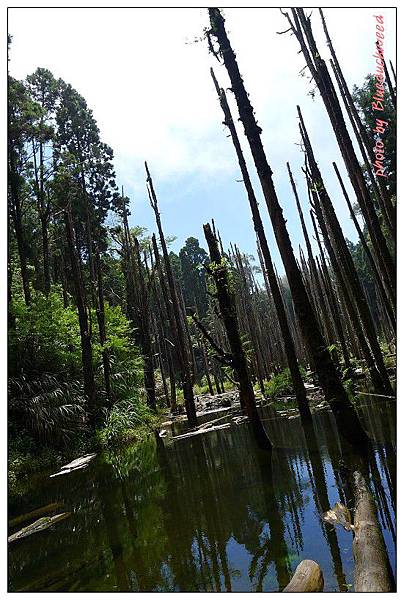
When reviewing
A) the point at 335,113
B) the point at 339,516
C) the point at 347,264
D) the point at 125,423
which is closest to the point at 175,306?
the point at 125,423

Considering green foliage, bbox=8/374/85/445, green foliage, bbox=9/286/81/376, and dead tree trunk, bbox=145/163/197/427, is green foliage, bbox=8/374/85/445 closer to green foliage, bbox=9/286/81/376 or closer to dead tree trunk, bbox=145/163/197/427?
green foliage, bbox=9/286/81/376

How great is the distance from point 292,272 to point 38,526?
5417 mm

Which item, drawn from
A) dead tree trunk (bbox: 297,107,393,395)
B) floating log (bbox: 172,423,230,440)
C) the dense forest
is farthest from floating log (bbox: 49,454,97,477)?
dead tree trunk (bbox: 297,107,393,395)

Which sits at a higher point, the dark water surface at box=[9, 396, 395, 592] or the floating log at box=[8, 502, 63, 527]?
the floating log at box=[8, 502, 63, 527]

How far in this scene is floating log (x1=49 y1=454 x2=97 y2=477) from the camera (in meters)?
9.14

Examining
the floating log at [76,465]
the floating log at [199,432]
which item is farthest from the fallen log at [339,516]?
the floating log at [199,432]

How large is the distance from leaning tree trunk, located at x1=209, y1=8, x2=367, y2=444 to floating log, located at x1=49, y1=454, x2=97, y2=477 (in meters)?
6.19

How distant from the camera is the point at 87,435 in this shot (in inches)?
455

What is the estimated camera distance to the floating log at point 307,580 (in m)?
2.72

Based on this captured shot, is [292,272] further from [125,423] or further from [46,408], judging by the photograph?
[125,423]

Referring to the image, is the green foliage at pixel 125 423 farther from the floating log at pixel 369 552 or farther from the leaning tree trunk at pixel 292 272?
the floating log at pixel 369 552
